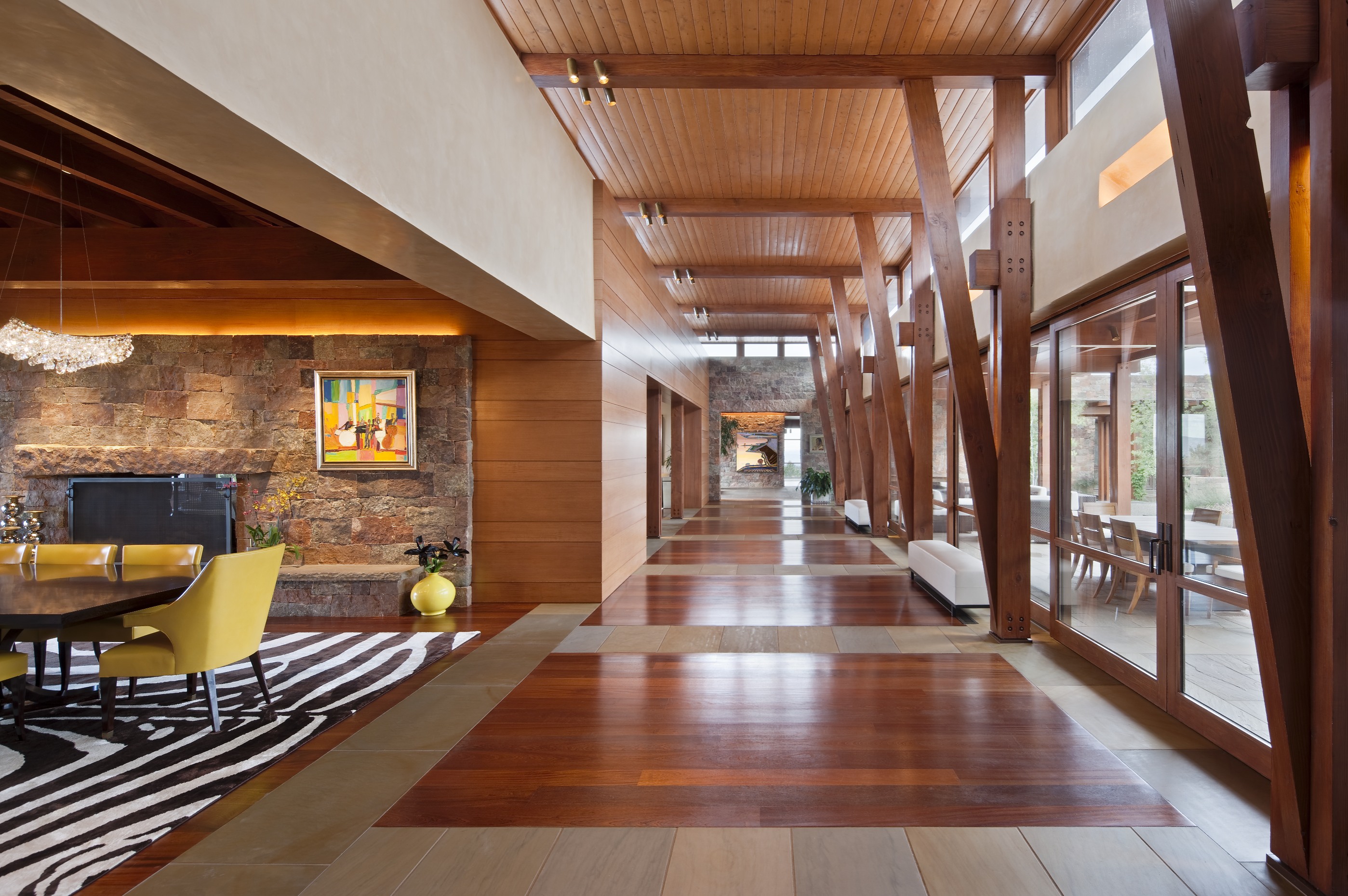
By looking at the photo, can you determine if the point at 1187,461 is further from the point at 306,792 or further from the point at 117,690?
the point at 117,690

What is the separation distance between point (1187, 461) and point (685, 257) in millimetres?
8105

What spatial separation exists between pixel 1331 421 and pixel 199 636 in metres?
4.76

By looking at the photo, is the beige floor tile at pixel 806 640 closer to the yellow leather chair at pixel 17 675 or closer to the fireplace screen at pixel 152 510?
the yellow leather chair at pixel 17 675

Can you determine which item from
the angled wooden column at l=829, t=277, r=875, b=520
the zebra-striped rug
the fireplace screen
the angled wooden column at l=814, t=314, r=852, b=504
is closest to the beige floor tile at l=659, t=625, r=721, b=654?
the zebra-striped rug

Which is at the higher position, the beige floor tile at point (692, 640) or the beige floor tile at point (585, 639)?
the beige floor tile at point (585, 639)

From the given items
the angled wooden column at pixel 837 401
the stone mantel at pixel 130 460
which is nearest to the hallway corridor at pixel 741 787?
the stone mantel at pixel 130 460

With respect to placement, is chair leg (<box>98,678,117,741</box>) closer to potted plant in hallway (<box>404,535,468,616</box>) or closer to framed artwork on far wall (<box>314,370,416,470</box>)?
potted plant in hallway (<box>404,535,468,616</box>)

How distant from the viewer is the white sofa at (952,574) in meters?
6.05

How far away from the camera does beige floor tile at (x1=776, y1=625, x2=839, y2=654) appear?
5145 mm

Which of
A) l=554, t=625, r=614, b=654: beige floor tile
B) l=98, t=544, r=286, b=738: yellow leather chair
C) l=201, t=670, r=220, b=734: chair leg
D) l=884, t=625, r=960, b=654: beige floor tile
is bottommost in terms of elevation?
l=884, t=625, r=960, b=654: beige floor tile

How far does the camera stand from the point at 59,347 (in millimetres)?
5430

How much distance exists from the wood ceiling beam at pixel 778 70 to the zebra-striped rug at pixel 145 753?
4161 mm

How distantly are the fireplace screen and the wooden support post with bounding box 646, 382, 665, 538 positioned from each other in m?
6.13

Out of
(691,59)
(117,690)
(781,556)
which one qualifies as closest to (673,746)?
(117,690)
